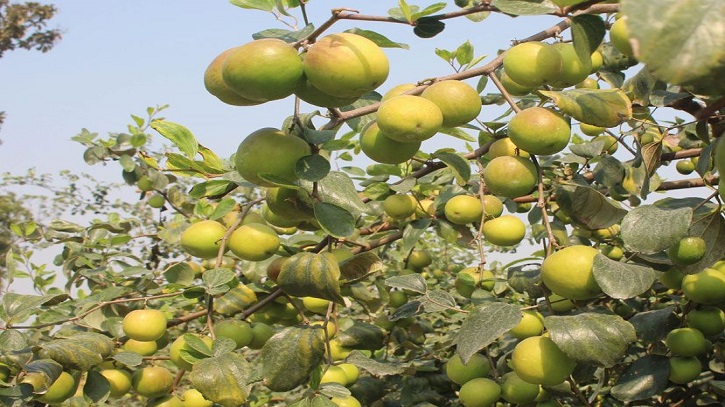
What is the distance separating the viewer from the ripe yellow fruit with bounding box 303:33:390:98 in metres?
A: 0.92

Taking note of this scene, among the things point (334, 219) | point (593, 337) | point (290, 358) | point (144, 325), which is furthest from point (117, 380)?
point (593, 337)

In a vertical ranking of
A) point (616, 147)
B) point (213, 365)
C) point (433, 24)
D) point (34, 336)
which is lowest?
point (34, 336)

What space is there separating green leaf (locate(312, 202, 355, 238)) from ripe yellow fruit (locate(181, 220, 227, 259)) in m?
0.51

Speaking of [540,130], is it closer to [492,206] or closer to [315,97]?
[315,97]

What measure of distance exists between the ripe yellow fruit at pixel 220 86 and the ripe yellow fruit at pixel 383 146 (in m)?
0.26

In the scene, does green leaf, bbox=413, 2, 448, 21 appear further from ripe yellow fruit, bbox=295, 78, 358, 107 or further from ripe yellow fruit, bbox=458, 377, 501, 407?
ripe yellow fruit, bbox=458, 377, 501, 407

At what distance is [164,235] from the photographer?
2344mm

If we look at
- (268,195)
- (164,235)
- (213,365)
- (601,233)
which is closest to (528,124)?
(268,195)

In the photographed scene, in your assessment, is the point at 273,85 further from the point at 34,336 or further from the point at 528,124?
the point at 34,336

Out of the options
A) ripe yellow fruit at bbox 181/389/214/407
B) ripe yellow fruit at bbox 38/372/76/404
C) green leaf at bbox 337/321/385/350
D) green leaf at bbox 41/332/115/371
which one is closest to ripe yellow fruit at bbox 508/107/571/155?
green leaf at bbox 337/321/385/350

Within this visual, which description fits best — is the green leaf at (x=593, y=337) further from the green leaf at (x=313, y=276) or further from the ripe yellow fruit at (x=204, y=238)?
the ripe yellow fruit at (x=204, y=238)

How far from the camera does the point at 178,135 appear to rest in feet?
4.15

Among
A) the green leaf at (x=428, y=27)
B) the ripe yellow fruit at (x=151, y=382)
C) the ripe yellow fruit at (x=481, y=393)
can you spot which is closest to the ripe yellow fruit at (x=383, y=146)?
the green leaf at (x=428, y=27)

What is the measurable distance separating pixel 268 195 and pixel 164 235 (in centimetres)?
124
